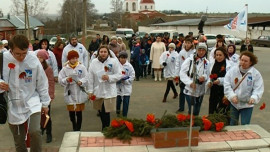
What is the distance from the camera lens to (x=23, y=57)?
3.65 m

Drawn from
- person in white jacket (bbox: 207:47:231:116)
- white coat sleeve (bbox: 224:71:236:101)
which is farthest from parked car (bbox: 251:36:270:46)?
white coat sleeve (bbox: 224:71:236:101)

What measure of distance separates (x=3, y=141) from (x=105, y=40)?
6.65m

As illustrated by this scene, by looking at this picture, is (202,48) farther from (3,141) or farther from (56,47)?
(56,47)

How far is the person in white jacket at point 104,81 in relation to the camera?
5664mm

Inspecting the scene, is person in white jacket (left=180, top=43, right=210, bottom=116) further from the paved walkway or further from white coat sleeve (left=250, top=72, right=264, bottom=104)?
the paved walkway

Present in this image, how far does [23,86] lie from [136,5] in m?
117

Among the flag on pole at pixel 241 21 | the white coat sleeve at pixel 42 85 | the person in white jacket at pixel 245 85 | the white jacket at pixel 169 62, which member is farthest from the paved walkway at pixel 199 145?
the flag on pole at pixel 241 21

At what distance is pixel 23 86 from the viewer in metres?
3.76

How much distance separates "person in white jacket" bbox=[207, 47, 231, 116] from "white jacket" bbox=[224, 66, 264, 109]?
868 millimetres

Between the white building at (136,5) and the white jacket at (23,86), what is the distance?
112924 mm

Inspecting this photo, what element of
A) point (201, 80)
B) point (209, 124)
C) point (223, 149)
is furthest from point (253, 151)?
point (201, 80)

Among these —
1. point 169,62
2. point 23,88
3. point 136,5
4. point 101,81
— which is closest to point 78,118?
point 101,81

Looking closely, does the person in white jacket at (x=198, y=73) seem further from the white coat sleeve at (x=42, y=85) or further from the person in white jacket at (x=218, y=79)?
the white coat sleeve at (x=42, y=85)

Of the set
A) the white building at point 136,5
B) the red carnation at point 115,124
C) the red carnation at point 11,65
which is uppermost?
the white building at point 136,5
